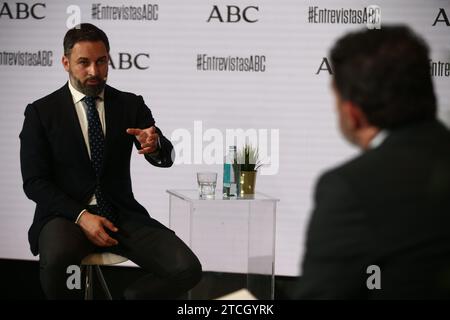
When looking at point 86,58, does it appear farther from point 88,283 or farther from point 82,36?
point 88,283

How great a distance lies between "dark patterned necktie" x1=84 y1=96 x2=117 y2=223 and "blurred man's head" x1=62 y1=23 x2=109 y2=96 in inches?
5.1

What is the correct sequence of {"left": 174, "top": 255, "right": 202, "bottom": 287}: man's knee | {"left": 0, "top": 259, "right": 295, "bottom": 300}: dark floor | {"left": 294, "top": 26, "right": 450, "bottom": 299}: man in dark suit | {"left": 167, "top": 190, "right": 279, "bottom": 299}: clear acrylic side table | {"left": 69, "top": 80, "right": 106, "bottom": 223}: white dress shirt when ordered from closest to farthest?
{"left": 294, "top": 26, "right": 450, "bottom": 299}: man in dark suit < {"left": 174, "top": 255, "right": 202, "bottom": 287}: man's knee < {"left": 69, "top": 80, "right": 106, "bottom": 223}: white dress shirt < {"left": 167, "top": 190, "right": 279, "bottom": 299}: clear acrylic side table < {"left": 0, "top": 259, "right": 295, "bottom": 300}: dark floor

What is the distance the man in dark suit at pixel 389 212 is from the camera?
50.4 inches

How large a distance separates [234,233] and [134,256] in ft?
2.59

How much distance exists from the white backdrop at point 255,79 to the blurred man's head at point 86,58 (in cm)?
155

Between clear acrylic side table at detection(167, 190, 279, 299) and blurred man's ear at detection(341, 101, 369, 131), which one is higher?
blurred man's ear at detection(341, 101, 369, 131)

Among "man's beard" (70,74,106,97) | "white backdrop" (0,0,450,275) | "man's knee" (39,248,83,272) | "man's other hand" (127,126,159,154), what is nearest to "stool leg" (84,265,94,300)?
"man's knee" (39,248,83,272)

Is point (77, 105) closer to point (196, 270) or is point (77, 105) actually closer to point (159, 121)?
point (196, 270)

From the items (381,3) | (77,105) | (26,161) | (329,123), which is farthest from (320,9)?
(26,161)

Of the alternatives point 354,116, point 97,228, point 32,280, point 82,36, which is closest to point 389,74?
point 354,116

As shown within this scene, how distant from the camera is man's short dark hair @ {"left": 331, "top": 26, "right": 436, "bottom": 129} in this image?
53.8 inches

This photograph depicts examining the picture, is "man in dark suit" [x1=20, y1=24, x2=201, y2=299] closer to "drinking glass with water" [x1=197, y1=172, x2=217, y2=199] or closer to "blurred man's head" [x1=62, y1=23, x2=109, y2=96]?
"blurred man's head" [x1=62, y1=23, x2=109, y2=96]

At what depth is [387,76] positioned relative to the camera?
4.51ft
